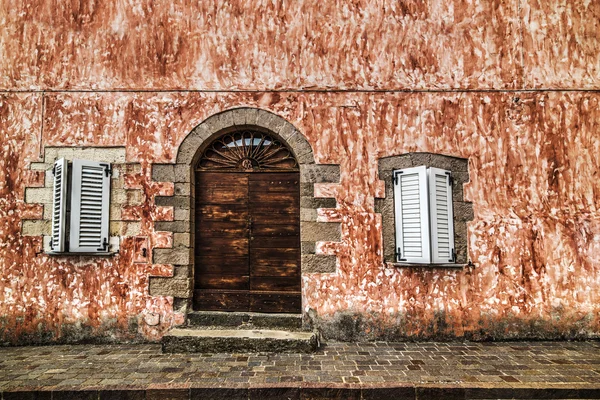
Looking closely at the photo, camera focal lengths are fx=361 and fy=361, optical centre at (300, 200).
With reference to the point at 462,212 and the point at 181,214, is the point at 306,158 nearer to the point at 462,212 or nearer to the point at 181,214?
the point at 181,214

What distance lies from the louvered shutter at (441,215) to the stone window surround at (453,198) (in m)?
0.14

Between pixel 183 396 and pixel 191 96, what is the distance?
149 inches

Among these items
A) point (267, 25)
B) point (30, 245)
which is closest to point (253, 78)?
point (267, 25)

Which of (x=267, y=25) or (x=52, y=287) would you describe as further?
(x=267, y=25)

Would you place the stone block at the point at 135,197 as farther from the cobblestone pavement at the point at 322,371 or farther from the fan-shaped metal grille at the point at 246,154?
the cobblestone pavement at the point at 322,371

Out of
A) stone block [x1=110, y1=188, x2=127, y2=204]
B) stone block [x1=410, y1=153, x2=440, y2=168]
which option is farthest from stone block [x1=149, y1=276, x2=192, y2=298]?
stone block [x1=410, y1=153, x2=440, y2=168]

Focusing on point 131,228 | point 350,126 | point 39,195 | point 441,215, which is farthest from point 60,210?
point 441,215

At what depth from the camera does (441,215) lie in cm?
486

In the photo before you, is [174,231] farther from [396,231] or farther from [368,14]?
[368,14]

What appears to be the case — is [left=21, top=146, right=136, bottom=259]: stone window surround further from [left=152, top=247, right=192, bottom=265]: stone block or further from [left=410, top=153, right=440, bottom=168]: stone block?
[left=410, top=153, right=440, bottom=168]: stone block

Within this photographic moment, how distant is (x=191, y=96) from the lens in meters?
5.14

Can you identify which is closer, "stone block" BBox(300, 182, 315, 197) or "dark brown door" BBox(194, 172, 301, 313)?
"stone block" BBox(300, 182, 315, 197)

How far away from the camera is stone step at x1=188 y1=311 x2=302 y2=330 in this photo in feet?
16.0

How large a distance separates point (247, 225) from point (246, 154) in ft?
3.37
